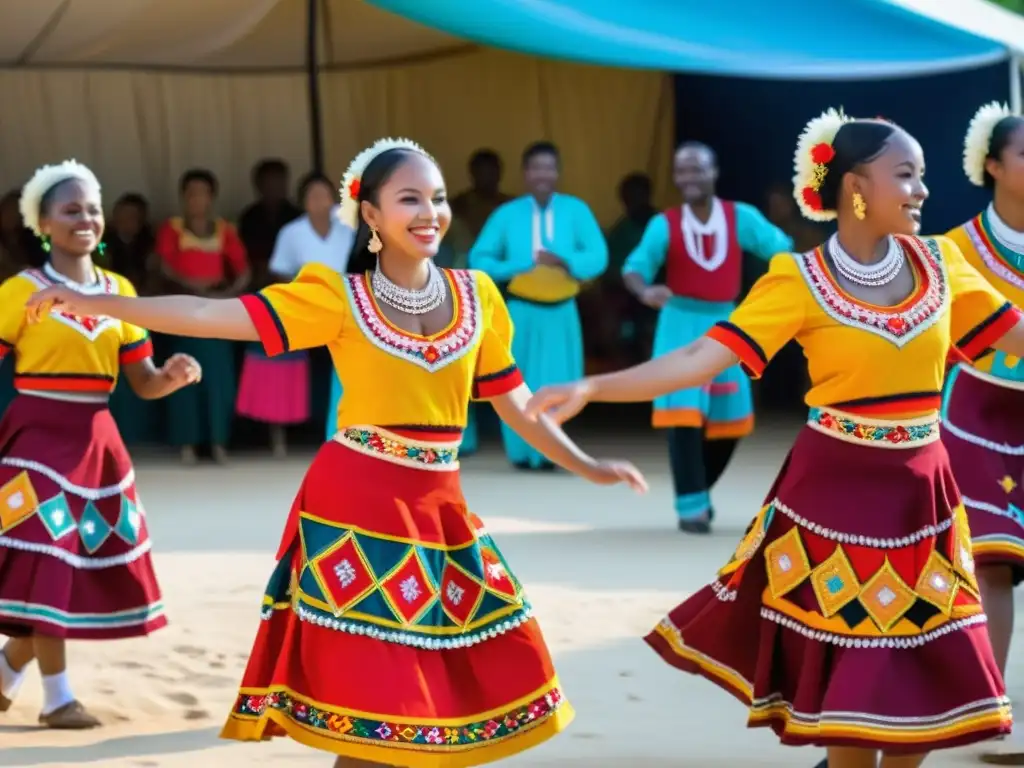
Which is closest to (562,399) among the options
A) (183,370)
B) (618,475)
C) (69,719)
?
(618,475)

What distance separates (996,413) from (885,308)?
1.22 meters

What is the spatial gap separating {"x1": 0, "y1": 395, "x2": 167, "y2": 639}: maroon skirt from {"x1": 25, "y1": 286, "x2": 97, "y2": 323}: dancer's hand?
53.0 inches

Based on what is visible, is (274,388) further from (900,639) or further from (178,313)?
(900,639)

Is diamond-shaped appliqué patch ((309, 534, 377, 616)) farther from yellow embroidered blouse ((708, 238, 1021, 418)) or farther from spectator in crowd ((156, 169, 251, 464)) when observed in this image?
spectator in crowd ((156, 169, 251, 464))

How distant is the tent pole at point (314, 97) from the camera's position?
13.4 meters

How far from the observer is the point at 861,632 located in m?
4.41

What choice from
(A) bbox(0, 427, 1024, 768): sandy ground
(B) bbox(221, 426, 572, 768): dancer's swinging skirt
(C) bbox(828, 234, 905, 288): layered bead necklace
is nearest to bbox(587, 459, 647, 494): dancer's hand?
(B) bbox(221, 426, 572, 768): dancer's swinging skirt

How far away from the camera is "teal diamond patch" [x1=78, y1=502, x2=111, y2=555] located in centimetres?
575

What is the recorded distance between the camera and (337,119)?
1410 centimetres

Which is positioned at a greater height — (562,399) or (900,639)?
(562,399)

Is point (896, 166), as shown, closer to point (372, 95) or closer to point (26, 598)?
point (26, 598)

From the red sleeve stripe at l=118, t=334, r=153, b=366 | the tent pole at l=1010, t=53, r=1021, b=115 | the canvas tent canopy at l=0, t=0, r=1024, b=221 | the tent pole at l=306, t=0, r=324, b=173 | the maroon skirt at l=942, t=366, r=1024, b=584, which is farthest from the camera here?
the tent pole at l=306, t=0, r=324, b=173

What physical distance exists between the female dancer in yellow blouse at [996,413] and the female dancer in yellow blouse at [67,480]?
7.50 feet

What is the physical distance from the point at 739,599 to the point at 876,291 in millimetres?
797
